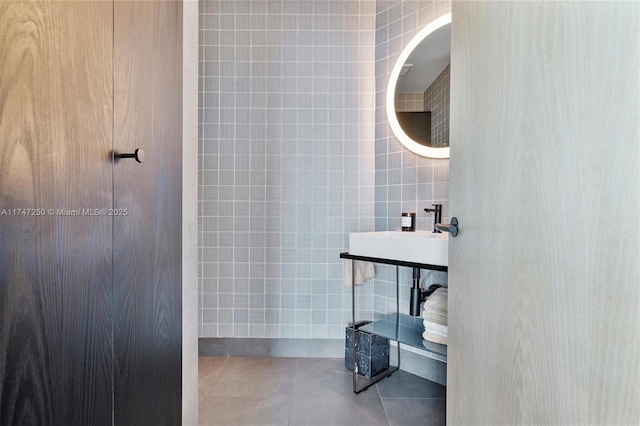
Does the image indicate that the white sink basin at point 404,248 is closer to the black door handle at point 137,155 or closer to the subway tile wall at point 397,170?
the subway tile wall at point 397,170

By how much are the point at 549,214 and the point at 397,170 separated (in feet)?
4.40

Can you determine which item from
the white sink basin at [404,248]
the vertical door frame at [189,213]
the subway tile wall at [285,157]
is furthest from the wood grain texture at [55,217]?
the subway tile wall at [285,157]

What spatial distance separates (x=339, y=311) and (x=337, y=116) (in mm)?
1266

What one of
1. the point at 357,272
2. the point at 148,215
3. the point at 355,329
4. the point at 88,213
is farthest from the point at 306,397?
the point at 88,213

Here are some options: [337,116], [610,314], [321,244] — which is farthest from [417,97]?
[610,314]

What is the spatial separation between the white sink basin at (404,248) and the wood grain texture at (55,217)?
1.11 meters

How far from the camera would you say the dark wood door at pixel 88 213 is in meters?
0.49

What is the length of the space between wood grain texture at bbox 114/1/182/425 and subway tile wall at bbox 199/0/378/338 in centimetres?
113

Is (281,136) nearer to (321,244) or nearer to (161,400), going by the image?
(321,244)

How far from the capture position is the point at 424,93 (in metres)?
→ 1.88

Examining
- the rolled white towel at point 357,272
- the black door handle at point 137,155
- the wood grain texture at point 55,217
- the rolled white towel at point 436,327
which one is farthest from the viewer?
the rolled white towel at point 357,272

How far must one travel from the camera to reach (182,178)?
994 millimetres

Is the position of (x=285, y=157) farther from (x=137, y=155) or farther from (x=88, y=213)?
(x=88, y=213)

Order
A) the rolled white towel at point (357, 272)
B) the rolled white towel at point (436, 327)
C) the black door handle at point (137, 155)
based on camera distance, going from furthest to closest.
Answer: the rolled white towel at point (357, 272)
the rolled white towel at point (436, 327)
the black door handle at point (137, 155)
